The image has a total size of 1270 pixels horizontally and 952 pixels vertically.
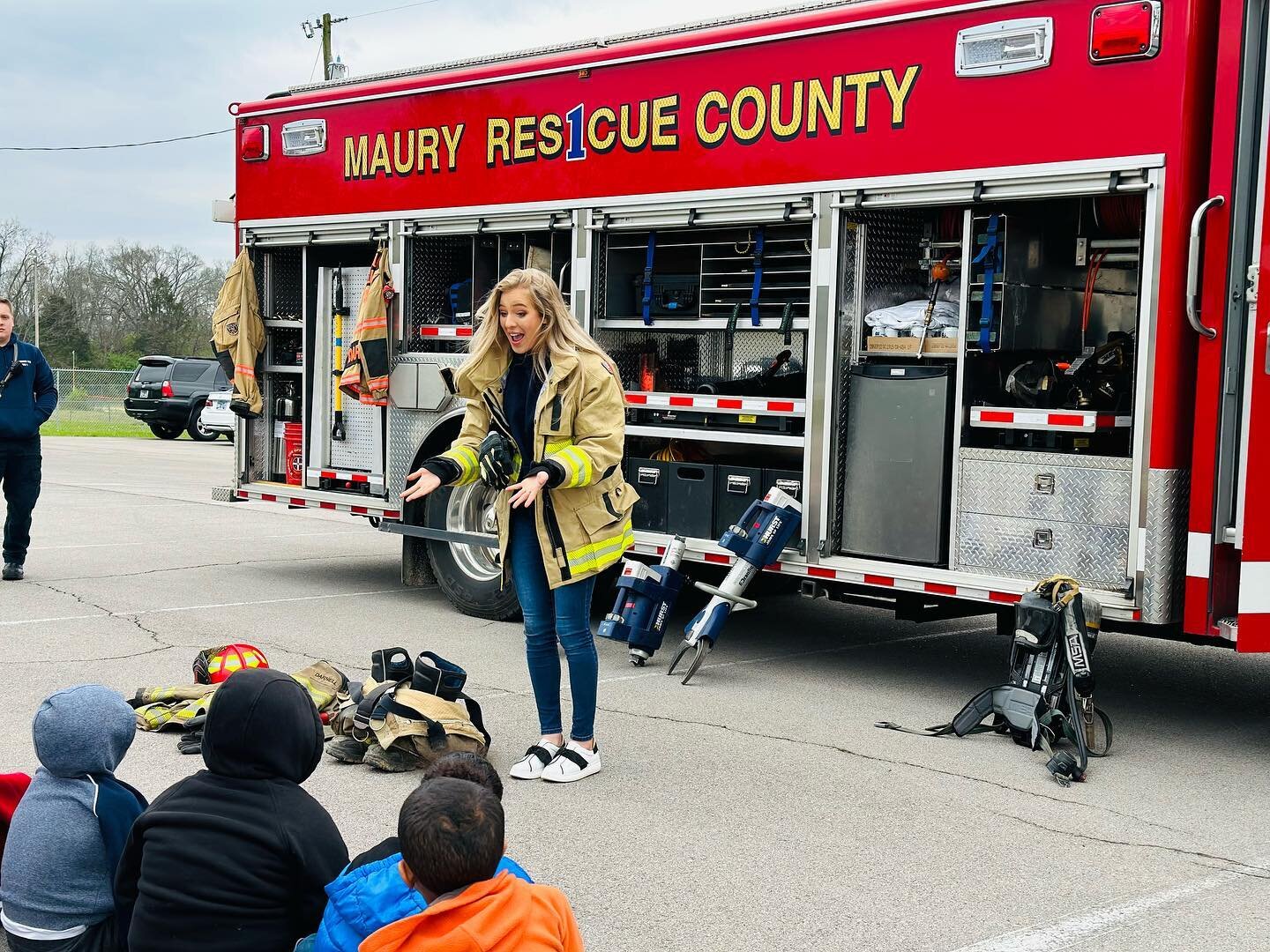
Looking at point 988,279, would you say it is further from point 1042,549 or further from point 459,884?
point 459,884

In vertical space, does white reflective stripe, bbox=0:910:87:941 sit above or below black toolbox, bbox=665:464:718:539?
below

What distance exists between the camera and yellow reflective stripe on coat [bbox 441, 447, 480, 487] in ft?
18.2

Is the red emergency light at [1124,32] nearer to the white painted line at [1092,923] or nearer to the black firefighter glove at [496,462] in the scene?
the black firefighter glove at [496,462]

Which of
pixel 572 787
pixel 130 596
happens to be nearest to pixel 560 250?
pixel 130 596

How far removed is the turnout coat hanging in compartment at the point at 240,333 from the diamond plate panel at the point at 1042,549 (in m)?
5.52

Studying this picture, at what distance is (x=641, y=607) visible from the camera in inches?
305

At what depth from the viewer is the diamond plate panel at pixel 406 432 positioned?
9.25 m

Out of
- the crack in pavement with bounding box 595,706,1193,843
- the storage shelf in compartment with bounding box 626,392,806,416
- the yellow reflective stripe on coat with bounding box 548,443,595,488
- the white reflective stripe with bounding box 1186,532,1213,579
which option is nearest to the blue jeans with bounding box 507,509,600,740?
the yellow reflective stripe on coat with bounding box 548,443,595,488

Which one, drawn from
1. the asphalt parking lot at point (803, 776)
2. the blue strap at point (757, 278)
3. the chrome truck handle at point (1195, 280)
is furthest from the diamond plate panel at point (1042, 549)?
the blue strap at point (757, 278)

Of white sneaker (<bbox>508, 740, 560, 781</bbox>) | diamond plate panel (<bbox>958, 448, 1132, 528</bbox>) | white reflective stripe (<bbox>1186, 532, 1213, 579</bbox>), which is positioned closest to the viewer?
white sneaker (<bbox>508, 740, 560, 781</bbox>)

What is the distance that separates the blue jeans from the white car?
26054mm

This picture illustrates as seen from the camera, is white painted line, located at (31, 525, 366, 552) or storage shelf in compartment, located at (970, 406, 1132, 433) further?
white painted line, located at (31, 525, 366, 552)

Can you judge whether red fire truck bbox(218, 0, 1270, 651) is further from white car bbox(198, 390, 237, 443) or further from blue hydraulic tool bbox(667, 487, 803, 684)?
white car bbox(198, 390, 237, 443)

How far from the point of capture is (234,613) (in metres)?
8.98
